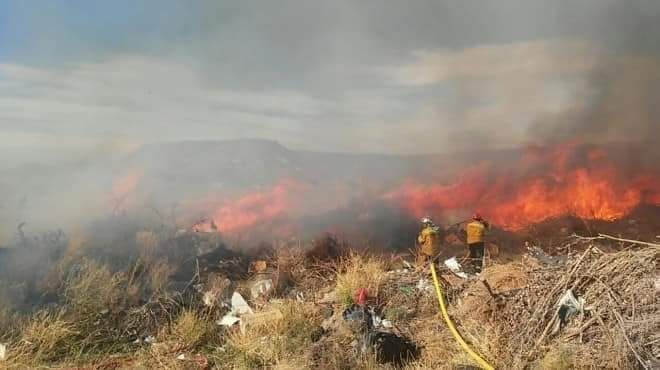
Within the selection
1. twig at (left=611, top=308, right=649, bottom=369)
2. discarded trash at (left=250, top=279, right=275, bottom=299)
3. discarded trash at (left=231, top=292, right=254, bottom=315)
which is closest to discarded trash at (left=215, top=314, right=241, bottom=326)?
discarded trash at (left=231, top=292, right=254, bottom=315)

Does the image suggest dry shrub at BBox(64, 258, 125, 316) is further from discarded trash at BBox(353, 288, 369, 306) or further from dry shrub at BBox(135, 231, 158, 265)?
discarded trash at BBox(353, 288, 369, 306)

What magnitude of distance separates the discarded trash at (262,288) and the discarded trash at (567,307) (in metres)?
5.73

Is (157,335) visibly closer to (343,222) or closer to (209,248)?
(209,248)

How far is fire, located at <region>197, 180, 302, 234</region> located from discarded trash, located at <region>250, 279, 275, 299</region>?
13.0 ft

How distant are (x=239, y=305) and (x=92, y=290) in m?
2.47

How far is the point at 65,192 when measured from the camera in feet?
51.0

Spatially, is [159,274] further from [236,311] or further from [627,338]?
[627,338]

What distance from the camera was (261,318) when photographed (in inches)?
345

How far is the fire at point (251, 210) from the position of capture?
1523cm

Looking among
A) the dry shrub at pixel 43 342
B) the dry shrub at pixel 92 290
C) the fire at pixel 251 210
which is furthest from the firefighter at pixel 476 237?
the dry shrub at pixel 43 342

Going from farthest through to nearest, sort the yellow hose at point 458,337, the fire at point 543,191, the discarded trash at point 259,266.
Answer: the fire at point 543,191, the discarded trash at point 259,266, the yellow hose at point 458,337

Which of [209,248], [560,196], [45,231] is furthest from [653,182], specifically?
[45,231]

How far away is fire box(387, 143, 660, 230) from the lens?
16359mm

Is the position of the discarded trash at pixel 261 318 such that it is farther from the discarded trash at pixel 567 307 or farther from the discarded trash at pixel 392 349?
the discarded trash at pixel 567 307
